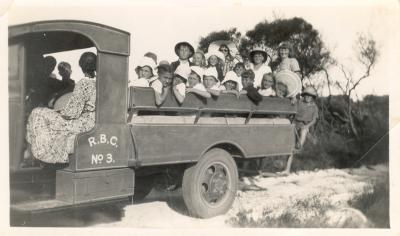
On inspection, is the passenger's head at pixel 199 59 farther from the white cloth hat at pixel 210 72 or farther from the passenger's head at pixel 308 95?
the passenger's head at pixel 308 95

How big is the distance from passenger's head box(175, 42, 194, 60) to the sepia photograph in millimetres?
13

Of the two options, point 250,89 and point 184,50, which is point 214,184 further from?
point 184,50

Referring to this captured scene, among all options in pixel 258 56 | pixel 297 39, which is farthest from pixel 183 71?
pixel 297 39

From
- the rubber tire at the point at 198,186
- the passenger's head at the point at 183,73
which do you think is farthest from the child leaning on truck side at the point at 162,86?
the rubber tire at the point at 198,186

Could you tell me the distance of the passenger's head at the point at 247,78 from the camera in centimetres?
585

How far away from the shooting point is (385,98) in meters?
5.30

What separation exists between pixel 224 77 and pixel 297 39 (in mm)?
1992

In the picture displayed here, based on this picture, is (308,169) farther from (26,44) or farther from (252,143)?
(26,44)

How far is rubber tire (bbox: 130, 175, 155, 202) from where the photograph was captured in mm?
5246

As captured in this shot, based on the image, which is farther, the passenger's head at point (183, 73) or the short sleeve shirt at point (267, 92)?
the short sleeve shirt at point (267, 92)

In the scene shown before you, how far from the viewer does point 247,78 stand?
593cm

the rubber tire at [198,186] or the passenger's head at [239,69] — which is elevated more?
the passenger's head at [239,69]

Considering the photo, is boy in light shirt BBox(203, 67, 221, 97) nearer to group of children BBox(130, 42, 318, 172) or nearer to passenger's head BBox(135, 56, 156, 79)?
group of children BBox(130, 42, 318, 172)

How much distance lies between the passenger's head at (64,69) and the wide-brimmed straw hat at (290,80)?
2.73 m
